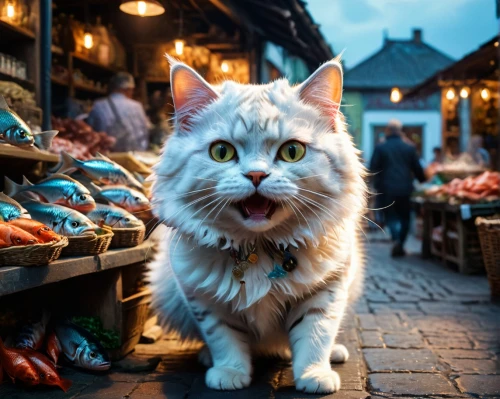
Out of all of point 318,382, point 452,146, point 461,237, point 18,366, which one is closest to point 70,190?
point 18,366

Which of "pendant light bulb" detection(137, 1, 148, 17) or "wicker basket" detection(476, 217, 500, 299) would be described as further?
"pendant light bulb" detection(137, 1, 148, 17)

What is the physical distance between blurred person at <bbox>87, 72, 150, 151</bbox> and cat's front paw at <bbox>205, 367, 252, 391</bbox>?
13.1 feet

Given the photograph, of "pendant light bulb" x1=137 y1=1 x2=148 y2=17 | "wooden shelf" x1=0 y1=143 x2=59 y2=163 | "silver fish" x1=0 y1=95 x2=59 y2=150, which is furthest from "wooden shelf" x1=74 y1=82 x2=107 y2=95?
"silver fish" x1=0 y1=95 x2=59 y2=150

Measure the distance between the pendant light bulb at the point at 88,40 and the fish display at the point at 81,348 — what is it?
4.24 m

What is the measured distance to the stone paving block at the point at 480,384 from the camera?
2219 mm

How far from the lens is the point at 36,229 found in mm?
2154

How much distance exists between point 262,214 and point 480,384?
1.25 metres

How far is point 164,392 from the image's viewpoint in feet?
7.36

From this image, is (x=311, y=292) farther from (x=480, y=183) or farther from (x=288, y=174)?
(x=480, y=183)

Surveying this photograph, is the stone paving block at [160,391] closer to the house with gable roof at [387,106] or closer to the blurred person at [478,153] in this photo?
the blurred person at [478,153]

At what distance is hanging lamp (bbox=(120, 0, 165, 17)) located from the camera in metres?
4.45

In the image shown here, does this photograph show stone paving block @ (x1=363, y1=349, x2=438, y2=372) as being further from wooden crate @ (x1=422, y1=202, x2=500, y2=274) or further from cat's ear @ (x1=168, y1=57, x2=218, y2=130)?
wooden crate @ (x1=422, y1=202, x2=500, y2=274)

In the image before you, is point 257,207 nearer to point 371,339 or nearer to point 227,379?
point 227,379

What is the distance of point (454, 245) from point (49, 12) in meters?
5.03
